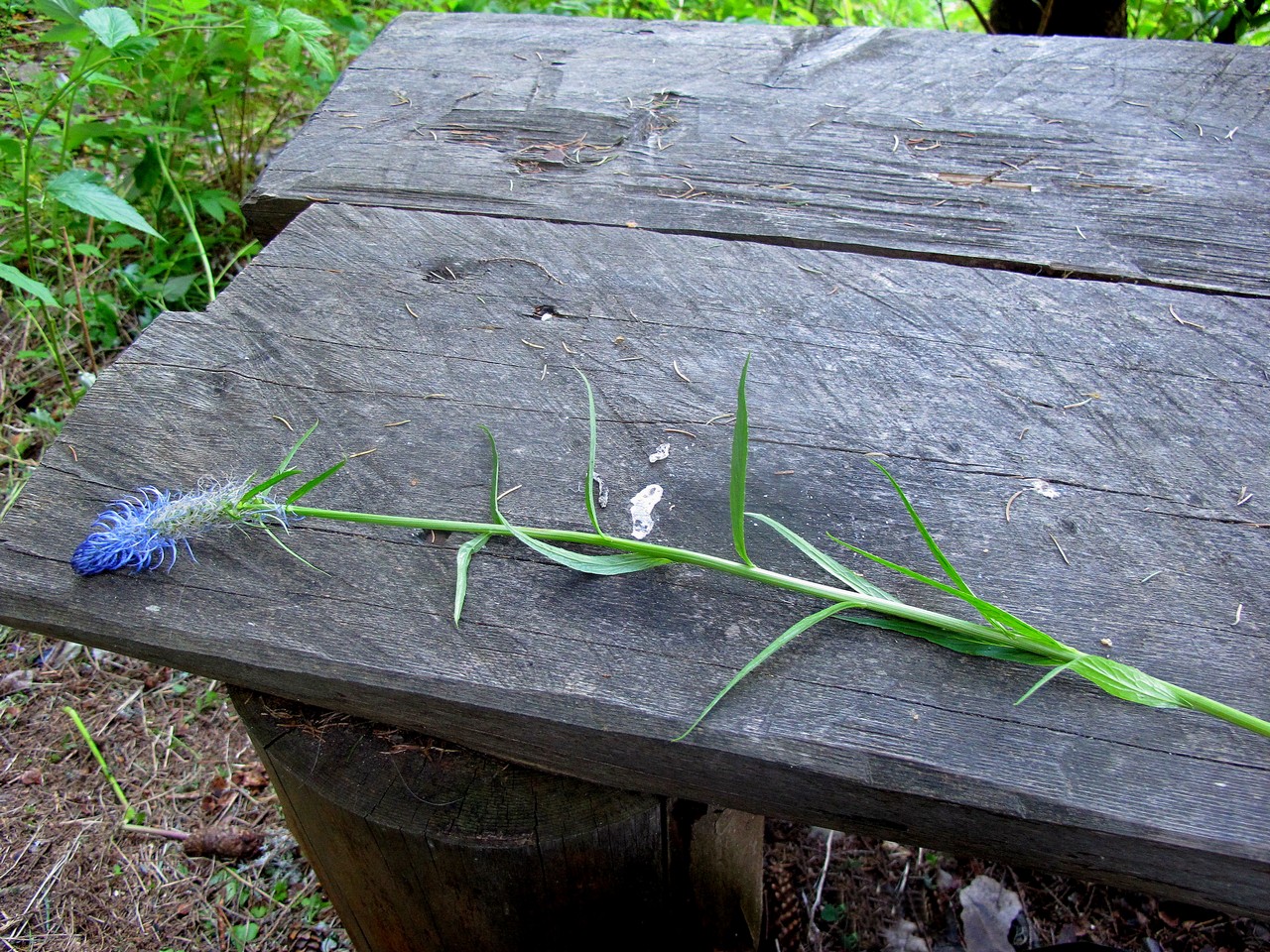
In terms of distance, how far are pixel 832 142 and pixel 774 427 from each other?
752mm

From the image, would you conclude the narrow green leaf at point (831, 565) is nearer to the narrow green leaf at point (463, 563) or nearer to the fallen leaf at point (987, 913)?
the narrow green leaf at point (463, 563)

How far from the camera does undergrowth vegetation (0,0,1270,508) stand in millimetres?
2469

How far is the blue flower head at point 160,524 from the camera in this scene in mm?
1028

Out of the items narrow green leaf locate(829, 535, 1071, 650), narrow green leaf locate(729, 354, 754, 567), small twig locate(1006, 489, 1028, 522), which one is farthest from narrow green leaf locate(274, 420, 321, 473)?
small twig locate(1006, 489, 1028, 522)

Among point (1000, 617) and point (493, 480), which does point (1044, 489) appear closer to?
point (1000, 617)

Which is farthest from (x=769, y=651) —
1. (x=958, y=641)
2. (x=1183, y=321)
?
(x=1183, y=321)

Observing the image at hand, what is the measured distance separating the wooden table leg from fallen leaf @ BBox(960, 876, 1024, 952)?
2.38 feet

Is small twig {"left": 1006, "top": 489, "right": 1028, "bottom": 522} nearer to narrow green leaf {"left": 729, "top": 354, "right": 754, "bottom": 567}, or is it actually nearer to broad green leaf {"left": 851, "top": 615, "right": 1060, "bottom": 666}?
broad green leaf {"left": 851, "top": 615, "right": 1060, "bottom": 666}

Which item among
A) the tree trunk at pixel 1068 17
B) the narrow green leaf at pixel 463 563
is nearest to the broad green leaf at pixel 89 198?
the narrow green leaf at pixel 463 563

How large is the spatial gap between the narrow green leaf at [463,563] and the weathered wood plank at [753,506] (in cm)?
2

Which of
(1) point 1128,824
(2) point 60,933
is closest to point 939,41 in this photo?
(1) point 1128,824

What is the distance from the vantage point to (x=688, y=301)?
1.34m

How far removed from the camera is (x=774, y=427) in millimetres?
1159

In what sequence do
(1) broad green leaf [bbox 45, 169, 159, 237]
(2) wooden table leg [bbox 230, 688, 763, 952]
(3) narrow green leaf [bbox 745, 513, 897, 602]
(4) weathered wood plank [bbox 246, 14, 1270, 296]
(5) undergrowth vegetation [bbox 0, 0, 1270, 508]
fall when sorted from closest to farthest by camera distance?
(3) narrow green leaf [bbox 745, 513, 897, 602]
(2) wooden table leg [bbox 230, 688, 763, 952]
(4) weathered wood plank [bbox 246, 14, 1270, 296]
(1) broad green leaf [bbox 45, 169, 159, 237]
(5) undergrowth vegetation [bbox 0, 0, 1270, 508]
